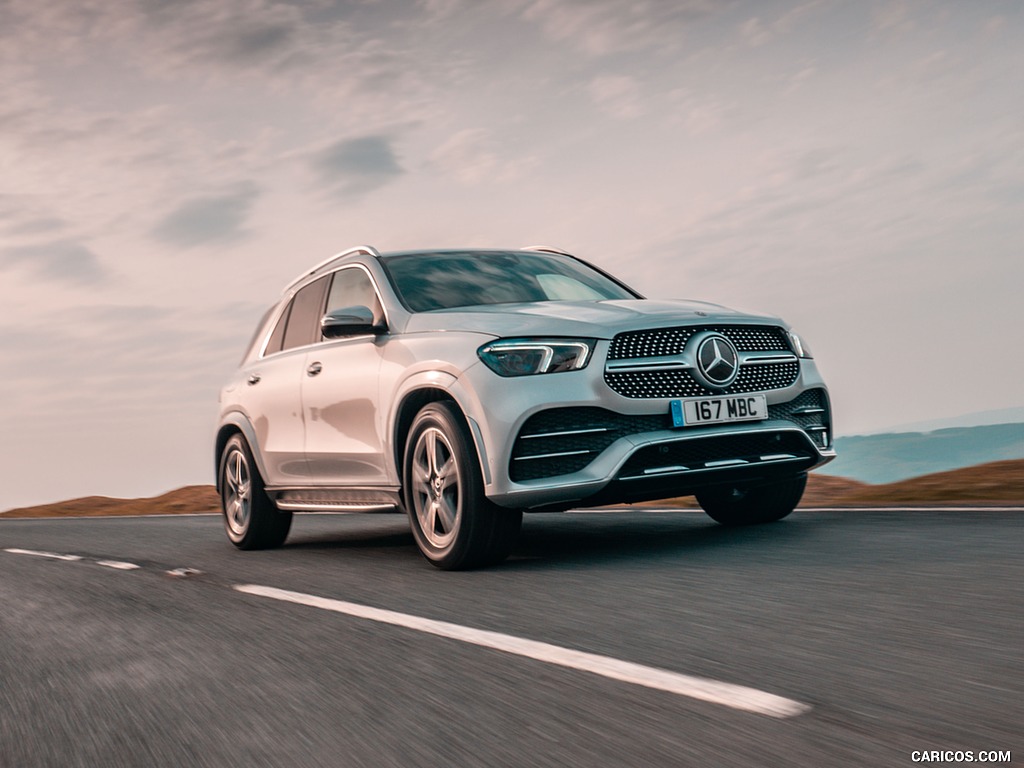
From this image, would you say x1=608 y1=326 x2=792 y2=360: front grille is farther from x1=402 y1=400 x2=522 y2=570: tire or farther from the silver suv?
x1=402 y1=400 x2=522 y2=570: tire

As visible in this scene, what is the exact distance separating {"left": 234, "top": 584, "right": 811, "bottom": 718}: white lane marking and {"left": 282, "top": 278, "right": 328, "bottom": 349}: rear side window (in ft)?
10.2

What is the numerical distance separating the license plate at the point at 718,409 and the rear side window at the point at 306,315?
9.48 ft

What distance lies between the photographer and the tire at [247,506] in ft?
28.7

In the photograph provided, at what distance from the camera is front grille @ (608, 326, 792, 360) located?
19.8ft

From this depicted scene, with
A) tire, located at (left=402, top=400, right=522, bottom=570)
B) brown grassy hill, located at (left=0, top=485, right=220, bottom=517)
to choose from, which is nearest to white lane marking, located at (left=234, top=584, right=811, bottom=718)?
tire, located at (left=402, top=400, right=522, bottom=570)

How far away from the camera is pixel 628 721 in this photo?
3.02 meters

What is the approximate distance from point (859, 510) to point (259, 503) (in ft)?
13.9

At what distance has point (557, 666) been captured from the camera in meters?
3.72

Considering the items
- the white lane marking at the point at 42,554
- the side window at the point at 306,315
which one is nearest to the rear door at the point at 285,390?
the side window at the point at 306,315

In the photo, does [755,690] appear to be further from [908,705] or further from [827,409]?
[827,409]

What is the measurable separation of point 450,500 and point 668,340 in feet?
4.58

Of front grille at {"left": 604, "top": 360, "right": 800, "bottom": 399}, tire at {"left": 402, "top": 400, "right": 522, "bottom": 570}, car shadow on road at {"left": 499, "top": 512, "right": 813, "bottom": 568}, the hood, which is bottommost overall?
car shadow on road at {"left": 499, "top": 512, "right": 813, "bottom": 568}

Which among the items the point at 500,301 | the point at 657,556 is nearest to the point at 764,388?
the point at 657,556

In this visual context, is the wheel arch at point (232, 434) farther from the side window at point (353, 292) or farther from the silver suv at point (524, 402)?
the side window at point (353, 292)
